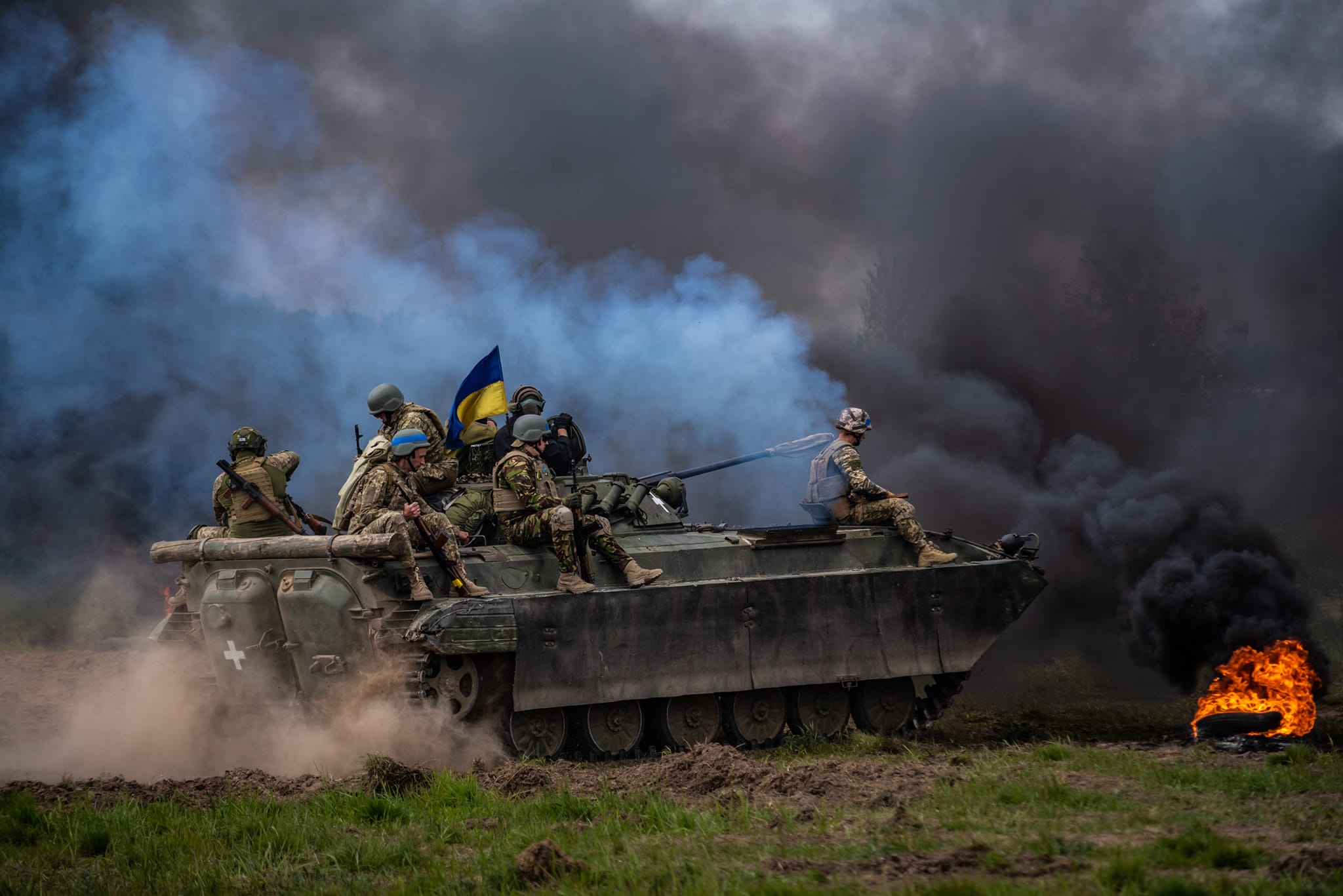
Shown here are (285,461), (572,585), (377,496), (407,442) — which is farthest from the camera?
(285,461)

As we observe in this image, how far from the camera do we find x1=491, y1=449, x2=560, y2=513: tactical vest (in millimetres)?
11055

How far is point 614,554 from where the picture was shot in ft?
36.4

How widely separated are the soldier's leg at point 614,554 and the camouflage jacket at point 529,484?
1.21ft

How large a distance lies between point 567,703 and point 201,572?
331 centimetres

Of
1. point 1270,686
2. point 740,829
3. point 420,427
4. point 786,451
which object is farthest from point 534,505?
point 1270,686

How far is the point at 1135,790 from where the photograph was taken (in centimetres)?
789

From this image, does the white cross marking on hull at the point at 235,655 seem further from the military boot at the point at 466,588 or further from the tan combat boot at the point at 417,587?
the military boot at the point at 466,588

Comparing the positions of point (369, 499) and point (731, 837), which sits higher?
point (369, 499)

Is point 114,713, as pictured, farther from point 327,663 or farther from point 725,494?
point 725,494

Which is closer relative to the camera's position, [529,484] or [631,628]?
[631,628]

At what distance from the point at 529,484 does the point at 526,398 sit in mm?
2148

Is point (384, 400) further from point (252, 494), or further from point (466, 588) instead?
point (466, 588)

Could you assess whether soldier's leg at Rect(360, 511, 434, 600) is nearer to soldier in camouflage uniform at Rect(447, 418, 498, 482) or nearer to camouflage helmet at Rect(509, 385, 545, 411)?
soldier in camouflage uniform at Rect(447, 418, 498, 482)

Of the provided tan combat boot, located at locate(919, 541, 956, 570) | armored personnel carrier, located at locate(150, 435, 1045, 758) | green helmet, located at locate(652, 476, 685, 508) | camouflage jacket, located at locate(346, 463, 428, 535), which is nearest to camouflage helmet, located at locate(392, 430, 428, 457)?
camouflage jacket, located at locate(346, 463, 428, 535)
